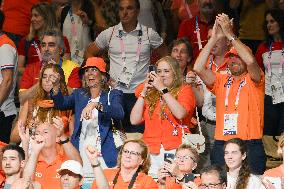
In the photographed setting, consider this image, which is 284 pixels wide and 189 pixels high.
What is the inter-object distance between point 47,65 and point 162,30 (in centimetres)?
292

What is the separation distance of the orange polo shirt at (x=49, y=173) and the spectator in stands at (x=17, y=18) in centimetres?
376

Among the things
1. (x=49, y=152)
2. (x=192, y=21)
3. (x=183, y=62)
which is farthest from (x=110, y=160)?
(x=192, y=21)

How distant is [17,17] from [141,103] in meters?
3.77

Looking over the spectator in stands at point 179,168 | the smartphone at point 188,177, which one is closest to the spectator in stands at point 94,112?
the spectator in stands at point 179,168

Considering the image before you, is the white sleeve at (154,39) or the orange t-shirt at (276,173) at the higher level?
the white sleeve at (154,39)

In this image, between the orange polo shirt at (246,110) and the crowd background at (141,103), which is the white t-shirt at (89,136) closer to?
the crowd background at (141,103)

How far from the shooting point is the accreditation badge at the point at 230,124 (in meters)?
13.0

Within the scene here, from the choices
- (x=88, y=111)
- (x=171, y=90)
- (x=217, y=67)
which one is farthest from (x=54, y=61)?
(x=217, y=67)

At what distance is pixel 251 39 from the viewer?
16.0m

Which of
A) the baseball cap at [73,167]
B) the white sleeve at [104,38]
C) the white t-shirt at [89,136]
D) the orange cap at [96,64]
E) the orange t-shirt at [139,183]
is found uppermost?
the white sleeve at [104,38]

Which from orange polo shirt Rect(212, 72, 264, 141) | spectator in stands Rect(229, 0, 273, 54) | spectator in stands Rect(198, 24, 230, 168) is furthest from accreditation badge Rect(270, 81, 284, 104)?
orange polo shirt Rect(212, 72, 264, 141)

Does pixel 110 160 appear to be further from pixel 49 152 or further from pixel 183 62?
pixel 183 62

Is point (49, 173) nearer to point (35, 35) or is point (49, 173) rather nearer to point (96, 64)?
→ point (96, 64)

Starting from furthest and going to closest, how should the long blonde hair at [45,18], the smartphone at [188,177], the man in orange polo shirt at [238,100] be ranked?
the long blonde hair at [45,18]
the man in orange polo shirt at [238,100]
the smartphone at [188,177]
